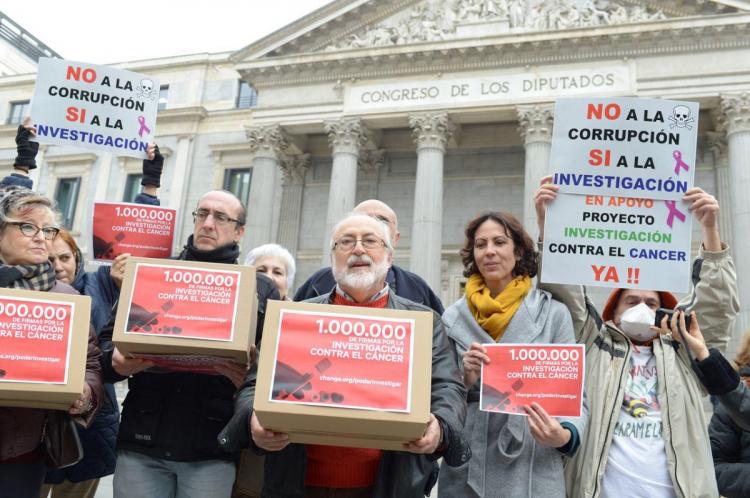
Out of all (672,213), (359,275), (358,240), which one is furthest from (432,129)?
(359,275)

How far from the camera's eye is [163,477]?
4.06 metres

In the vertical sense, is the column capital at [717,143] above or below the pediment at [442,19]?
below

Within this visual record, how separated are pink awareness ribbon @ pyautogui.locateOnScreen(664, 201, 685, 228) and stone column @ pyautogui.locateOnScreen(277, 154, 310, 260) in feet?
72.0

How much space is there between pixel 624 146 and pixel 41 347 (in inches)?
150

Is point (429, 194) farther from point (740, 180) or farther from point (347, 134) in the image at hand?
point (740, 180)

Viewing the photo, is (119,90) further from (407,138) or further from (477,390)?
(407,138)

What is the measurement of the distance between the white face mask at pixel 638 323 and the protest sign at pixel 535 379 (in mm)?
787

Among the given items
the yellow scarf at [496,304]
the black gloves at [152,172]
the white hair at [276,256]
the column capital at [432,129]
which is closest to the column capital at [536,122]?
the column capital at [432,129]

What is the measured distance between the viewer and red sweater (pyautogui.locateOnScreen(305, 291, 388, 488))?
347cm

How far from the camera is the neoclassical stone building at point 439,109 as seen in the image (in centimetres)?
2073

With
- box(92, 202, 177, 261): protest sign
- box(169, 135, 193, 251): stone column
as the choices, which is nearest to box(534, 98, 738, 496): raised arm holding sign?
box(92, 202, 177, 261): protest sign

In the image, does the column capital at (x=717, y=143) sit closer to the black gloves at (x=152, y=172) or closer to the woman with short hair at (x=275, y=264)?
the woman with short hair at (x=275, y=264)

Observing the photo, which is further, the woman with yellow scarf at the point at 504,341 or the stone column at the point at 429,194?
the stone column at the point at 429,194

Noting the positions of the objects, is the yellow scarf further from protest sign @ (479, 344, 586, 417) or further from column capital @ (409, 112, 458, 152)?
column capital @ (409, 112, 458, 152)
